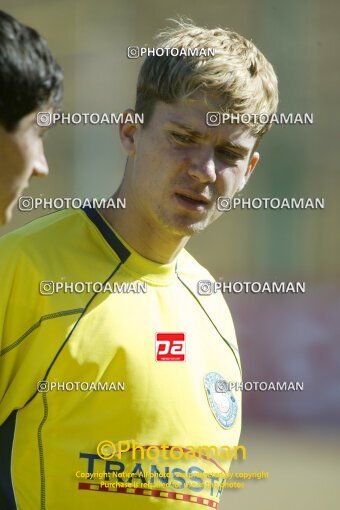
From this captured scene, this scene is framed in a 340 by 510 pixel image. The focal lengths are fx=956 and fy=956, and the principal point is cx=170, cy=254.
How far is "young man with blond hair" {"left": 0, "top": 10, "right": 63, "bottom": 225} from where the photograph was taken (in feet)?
4.14

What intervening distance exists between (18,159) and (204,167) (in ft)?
1.57

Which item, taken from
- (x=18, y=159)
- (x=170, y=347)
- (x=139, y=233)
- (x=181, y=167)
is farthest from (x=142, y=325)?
(x=18, y=159)

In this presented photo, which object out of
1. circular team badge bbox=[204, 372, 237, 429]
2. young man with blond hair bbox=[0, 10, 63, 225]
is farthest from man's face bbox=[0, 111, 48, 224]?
circular team badge bbox=[204, 372, 237, 429]

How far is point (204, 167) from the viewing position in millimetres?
1726

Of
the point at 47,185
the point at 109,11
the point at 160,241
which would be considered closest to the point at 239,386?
the point at 160,241

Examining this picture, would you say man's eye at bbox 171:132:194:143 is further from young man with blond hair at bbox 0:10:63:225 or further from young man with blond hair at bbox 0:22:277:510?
young man with blond hair at bbox 0:10:63:225

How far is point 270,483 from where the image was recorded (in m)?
4.25

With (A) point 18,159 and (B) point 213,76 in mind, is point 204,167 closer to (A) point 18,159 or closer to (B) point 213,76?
(B) point 213,76

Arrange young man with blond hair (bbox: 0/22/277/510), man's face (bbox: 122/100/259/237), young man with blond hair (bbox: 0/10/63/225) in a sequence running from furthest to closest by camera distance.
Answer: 1. man's face (bbox: 122/100/259/237)
2. young man with blond hair (bbox: 0/22/277/510)
3. young man with blond hair (bbox: 0/10/63/225)

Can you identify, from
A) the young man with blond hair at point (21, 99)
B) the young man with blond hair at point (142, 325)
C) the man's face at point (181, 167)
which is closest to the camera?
the young man with blond hair at point (21, 99)

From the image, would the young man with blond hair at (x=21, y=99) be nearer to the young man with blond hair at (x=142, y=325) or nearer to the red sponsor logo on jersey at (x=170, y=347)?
the young man with blond hair at (x=142, y=325)

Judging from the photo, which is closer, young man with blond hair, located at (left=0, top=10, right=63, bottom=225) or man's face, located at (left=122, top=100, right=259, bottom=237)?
young man with blond hair, located at (left=0, top=10, right=63, bottom=225)

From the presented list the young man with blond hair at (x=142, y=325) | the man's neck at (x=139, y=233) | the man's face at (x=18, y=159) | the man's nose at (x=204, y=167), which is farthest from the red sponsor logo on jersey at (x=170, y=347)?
the man's face at (x=18, y=159)

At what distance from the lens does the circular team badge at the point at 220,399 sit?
5.68ft
